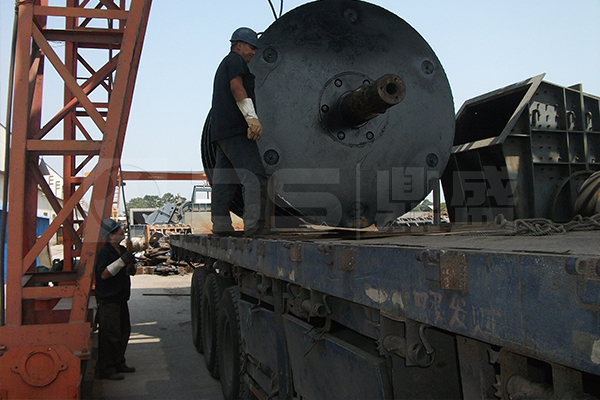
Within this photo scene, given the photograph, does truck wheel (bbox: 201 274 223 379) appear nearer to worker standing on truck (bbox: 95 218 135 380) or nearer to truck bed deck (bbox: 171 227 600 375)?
worker standing on truck (bbox: 95 218 135 380)

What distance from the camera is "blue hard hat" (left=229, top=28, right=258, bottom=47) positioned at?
155 inches

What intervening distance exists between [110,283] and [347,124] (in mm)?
3429

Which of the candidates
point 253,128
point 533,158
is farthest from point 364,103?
point 533,158

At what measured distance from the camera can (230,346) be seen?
4762 millimetres

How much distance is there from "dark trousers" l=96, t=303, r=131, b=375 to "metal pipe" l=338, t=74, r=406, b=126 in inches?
140

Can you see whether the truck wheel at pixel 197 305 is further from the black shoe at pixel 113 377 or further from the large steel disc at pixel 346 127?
the large steel disc at pixel 346 127

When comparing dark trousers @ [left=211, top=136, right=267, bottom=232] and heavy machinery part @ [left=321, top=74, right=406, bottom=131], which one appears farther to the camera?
dark trousers @ [left=211, top=136, right=267, bottom=232]

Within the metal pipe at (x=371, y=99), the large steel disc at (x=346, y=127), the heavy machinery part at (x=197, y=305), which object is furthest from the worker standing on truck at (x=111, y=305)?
the metal pipe at (x=371, y=99)

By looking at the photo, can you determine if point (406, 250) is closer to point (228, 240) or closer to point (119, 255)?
point (228, 240)

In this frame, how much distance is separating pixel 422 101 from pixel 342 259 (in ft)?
9.16

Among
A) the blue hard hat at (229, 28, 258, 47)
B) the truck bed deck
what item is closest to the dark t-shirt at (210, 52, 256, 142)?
the blue hard hat at (229, 28, 258, 47)

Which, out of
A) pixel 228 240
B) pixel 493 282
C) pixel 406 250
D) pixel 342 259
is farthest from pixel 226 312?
pixel 493 282

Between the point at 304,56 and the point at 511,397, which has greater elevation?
the point at 304,56

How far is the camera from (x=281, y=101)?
4.20 meters
